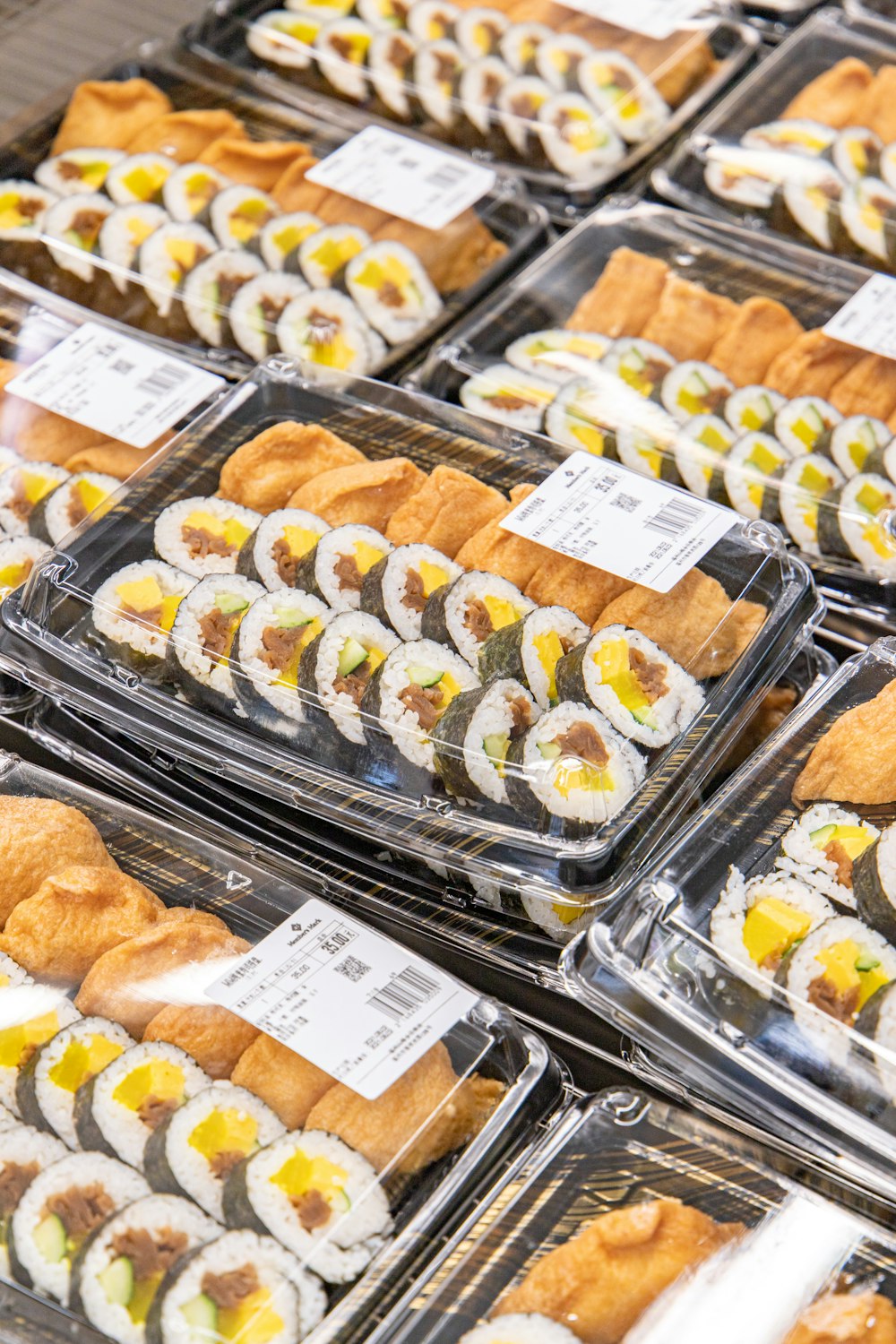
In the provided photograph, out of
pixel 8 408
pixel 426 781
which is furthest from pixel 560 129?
pixel 426 781

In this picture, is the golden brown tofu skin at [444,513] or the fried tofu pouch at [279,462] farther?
the fried tofu pouch at [279,462]

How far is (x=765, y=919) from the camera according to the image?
2.17 m

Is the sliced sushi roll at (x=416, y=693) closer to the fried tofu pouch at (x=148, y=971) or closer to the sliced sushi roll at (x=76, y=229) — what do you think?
the fried tofu pouch at (x=148, y=971)

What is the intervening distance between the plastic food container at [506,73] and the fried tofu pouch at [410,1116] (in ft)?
7.97

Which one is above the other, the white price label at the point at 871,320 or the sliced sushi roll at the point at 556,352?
the white price label at the point at 871,320

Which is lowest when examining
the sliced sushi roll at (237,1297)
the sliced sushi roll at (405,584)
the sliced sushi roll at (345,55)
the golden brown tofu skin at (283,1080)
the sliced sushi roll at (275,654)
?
the sliced sushi roll at (237,1297)

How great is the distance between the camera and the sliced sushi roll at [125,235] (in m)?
3.48

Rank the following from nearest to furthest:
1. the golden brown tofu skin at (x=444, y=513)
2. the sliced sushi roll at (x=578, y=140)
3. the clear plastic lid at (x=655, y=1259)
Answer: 1. the clear plastic lid at (x=655, y=1259)
2. the golden brown tofu skin at (x=444, y=513)
3. the sliced sushi roll at (x=578, y=140)

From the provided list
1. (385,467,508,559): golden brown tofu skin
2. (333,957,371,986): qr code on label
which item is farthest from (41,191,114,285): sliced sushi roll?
(333,957,371,986): qr code on label

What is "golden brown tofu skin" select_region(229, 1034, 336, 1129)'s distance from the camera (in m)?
2.06

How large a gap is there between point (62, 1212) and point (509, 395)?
1911 mm

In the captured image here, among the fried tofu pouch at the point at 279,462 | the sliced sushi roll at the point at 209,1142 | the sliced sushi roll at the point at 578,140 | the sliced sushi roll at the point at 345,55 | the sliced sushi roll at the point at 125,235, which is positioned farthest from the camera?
the sliced sushi roll at the point at 345,55

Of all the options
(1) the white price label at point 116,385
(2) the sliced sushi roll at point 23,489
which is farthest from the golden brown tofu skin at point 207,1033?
(1) the white price label at point 116,385

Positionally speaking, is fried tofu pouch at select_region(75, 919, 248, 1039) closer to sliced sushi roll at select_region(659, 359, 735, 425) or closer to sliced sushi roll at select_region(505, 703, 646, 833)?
sliced sushi roll at select_region(505, 703, 646, 833)
